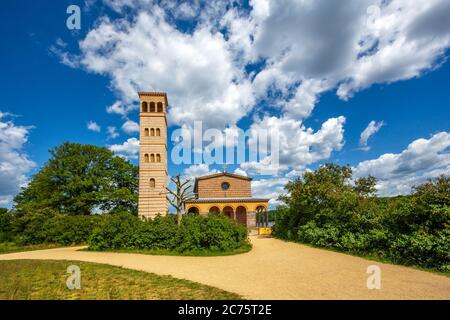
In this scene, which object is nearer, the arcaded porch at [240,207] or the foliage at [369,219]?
the foliage at [369,219]

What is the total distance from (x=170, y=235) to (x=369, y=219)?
10.7m

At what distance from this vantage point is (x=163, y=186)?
29.6 metres

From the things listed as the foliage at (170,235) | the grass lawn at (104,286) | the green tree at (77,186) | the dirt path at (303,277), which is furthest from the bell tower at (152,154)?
the grass lawn at (104,286)

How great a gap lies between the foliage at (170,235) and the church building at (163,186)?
13888 mm

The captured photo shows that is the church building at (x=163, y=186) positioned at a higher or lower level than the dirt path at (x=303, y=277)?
higher

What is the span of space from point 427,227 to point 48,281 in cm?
1346

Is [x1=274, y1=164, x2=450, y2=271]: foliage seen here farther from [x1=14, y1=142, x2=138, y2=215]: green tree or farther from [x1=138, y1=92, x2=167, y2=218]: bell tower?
[x1=14, y1=142, x2=138, y2=215]: green tree

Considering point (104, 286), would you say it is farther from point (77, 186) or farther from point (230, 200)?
point (230, 200)

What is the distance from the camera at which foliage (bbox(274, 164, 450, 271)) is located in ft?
28.0

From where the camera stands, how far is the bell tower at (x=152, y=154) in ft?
95.8

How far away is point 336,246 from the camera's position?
12820 mm

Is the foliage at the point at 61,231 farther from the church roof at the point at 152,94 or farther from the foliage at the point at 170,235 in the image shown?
the church roof at the point at 152,94

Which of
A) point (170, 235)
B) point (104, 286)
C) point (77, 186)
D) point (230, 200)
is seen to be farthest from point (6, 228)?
point (104, 286)
